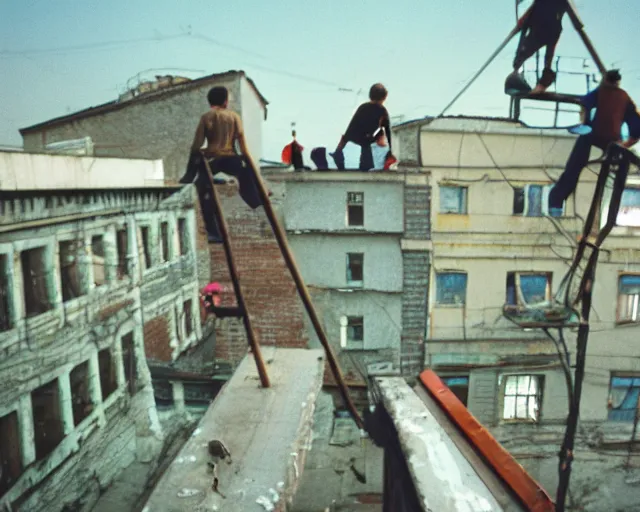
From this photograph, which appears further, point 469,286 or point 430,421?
point 469,286

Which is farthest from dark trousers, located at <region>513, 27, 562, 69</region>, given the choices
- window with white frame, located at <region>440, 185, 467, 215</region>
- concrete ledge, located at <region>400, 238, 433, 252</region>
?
concrete ledge, located at <region>400, 238, 433, 252</region>

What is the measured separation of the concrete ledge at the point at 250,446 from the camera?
77.3 inches

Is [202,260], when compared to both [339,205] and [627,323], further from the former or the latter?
[627,323]

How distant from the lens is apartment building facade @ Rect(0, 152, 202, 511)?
547cm

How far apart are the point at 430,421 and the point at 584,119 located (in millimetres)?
2890

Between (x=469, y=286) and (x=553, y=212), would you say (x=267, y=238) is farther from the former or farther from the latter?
(x=553, y=212)

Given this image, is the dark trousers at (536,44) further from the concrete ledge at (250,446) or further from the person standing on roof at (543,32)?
the concrete ledge at (250,446)

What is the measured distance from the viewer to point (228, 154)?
2.87 meters

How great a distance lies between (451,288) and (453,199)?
64.3 inches

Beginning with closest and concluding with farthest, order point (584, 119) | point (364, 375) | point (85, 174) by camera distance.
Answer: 1. point (584, 119)
2. point (85, 174)
3. point (364, 375)

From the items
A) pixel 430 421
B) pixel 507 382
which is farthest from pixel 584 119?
pixel 507 382

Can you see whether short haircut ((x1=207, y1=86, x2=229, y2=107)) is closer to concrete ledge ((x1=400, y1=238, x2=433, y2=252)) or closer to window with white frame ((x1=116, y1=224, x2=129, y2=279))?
window with white frame ((x1=116, y1=224, x2=129, y2=279))

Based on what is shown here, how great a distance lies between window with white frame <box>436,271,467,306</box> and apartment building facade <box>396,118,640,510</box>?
0.02 metres

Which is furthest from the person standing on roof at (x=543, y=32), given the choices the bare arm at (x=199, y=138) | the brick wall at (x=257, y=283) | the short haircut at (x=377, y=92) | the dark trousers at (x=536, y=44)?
the brick wall at (x=257, y=283)
